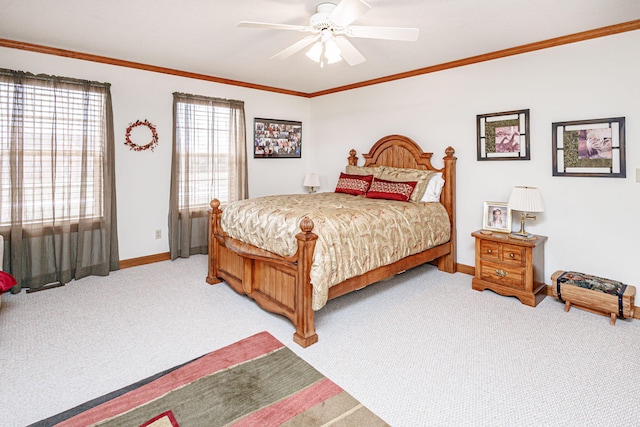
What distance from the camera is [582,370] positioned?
87.0 inches

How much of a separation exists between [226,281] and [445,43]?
322 centimetres

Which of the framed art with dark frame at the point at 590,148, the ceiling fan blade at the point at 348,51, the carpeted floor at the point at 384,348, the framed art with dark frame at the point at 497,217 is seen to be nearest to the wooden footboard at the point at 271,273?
the carpeted floor at the point at 384,348

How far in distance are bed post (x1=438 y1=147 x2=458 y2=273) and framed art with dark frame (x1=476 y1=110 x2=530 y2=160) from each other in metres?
0.32

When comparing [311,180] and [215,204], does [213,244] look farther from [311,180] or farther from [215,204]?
[311,180]

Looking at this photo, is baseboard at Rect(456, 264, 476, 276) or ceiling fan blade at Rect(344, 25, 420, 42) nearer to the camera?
ceiling fan blade at Rect(344, 25, 420, 42)

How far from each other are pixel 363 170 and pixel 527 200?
7.08ft

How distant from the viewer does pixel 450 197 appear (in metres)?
4.16

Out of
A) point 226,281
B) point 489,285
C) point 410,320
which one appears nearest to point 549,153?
point 489,285

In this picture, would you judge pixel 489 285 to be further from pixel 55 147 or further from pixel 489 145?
pixel 55 147

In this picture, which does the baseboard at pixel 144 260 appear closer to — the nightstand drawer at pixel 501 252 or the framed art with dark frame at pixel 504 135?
the nightstand drawer at pixel 501 252

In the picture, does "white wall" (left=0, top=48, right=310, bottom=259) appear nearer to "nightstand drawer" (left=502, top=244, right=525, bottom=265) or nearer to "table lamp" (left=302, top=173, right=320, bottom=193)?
"table lamp" (left=302, top=173, right=320, bottom=193)

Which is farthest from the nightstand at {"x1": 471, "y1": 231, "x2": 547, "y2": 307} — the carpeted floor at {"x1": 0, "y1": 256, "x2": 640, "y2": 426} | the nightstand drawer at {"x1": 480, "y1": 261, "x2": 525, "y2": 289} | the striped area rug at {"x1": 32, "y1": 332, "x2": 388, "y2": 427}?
the striped area rug at {"x1": 32, "y1": 332, "x2": 388, "y2": 427}

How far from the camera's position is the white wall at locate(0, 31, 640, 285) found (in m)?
3.09

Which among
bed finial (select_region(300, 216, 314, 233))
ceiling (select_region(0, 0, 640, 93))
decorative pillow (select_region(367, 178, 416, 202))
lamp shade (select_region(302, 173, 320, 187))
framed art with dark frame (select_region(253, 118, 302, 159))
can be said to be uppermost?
ceiling (select_region(0, 0, 640, 93))
